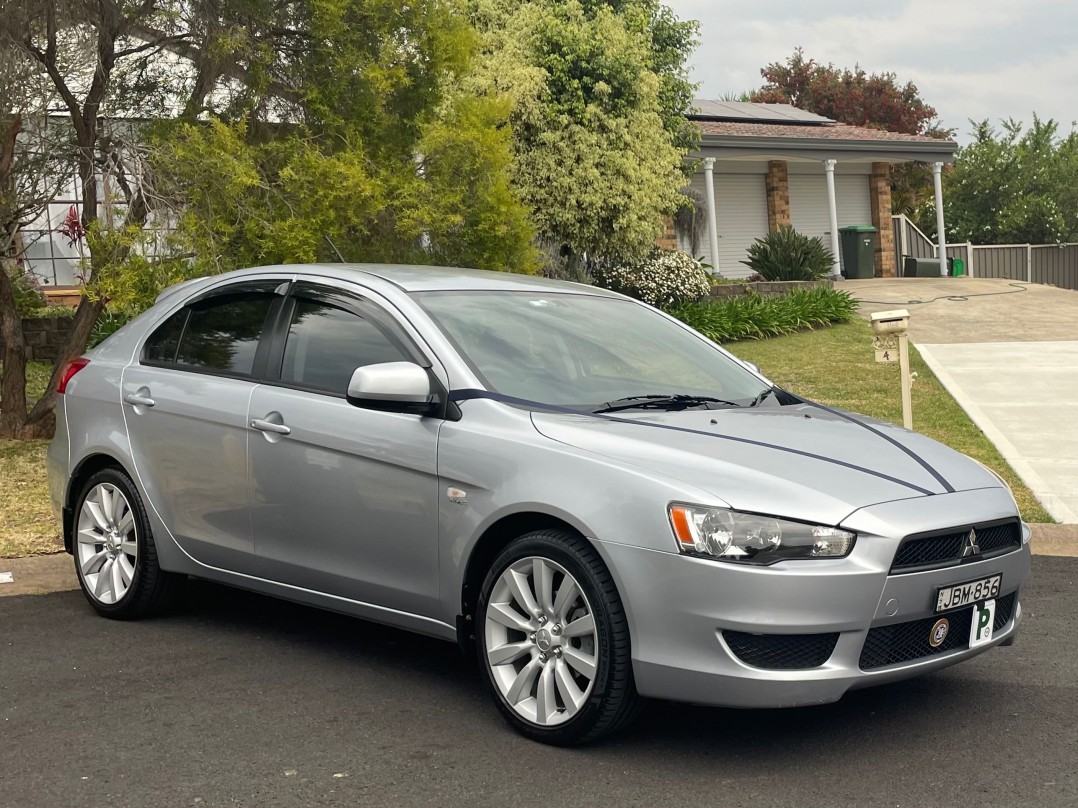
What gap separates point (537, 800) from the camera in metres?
3.96

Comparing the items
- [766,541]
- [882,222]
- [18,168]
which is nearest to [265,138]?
[18,168]

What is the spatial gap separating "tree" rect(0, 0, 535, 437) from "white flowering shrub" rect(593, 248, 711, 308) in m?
9.09

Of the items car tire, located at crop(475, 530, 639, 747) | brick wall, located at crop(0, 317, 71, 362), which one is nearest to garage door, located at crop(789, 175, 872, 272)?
brick wall, located at crop(0, 317, 71, 362)

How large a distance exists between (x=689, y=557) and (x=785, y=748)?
0.85 m

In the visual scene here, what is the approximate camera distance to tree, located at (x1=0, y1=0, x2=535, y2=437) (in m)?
9.40

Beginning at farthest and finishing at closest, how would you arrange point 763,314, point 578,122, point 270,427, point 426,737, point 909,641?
1. point 578,122
2. point 763,314
3. point 270,427
4. point 426,737
5. point 909,641

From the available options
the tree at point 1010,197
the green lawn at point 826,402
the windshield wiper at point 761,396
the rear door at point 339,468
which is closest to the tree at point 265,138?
the green lawn at point 826,402

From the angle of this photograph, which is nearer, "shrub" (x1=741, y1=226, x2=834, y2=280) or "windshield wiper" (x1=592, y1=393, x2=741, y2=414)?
"windshield wiper" (x1=592, y1=393, x2=741, y2=414)

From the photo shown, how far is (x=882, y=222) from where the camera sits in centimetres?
3164

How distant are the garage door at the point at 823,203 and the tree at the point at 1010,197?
8833mm

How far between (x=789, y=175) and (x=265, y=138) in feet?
70.5

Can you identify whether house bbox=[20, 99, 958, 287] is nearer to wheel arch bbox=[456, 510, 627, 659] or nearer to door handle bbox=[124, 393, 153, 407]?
door handle bbox=[124, 393, 153, 407]

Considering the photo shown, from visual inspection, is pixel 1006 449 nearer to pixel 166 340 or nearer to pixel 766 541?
pixel 166 340

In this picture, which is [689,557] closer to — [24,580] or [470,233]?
[24,580]
